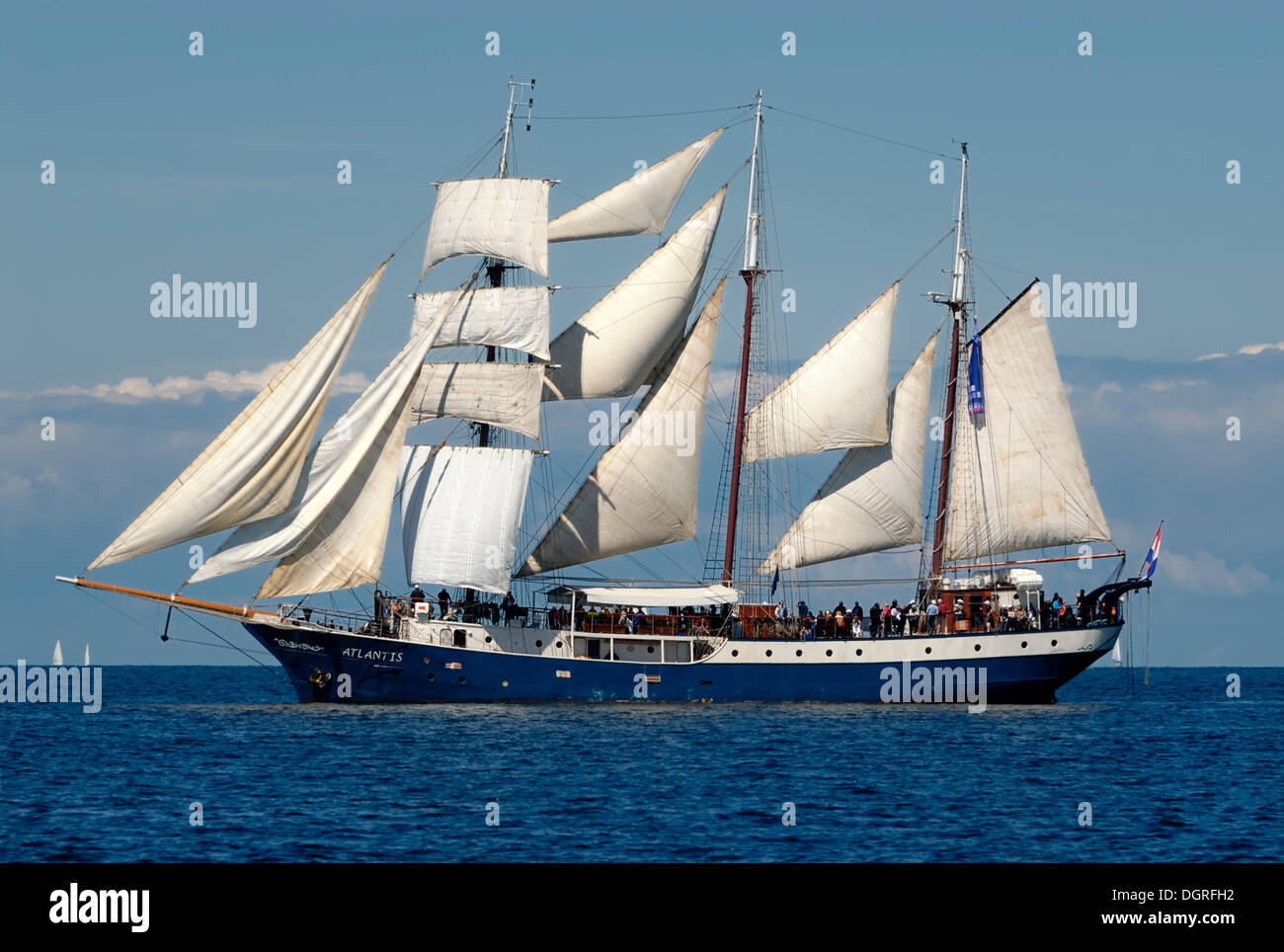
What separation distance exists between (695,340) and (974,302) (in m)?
11.8

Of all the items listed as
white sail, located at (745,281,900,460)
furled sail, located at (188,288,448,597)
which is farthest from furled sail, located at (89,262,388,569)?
white sail, located at (745,281,900,460)

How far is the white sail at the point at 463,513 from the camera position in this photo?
58750 millimetres

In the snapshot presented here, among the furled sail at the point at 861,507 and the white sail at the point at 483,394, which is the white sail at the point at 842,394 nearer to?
the furled sail at the point at 861,507

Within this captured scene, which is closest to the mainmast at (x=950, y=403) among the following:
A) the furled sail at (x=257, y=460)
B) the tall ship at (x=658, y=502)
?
the tall ship at (x=658, y=502)

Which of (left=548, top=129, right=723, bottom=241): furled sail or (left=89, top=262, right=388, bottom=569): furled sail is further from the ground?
(left=548, top=129, right=723, bottom=241): furled sail

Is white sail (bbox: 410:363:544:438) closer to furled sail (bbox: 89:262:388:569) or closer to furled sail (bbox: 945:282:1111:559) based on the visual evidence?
furled sail (bbox: 89:262:388:569)

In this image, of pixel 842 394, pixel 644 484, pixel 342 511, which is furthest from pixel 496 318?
pixel 842 394

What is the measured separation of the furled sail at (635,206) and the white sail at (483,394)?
5233 millimetres

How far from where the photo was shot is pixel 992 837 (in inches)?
1308

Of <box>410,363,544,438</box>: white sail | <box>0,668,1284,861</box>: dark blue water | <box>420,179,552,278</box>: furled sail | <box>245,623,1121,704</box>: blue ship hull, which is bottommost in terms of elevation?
<box>0,668,1284,861</box>: dark blue water

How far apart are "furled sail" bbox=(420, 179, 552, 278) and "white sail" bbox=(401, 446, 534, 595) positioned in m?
7.09

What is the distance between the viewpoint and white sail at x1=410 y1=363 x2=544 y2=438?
196 ft

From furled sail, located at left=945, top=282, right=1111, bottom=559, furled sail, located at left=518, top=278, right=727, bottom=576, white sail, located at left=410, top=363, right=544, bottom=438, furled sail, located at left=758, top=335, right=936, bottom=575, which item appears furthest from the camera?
furled sail, located at left=758, top=335, right=936, bottom=575
